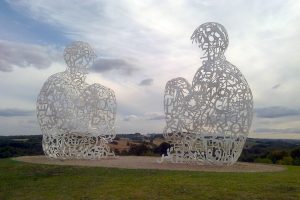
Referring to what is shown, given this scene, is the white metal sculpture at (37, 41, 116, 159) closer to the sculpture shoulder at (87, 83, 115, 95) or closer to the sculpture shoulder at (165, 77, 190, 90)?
the sculpture shoulder at (87, 83, 115, 95)

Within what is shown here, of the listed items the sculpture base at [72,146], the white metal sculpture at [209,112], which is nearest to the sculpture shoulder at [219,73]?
the white metal sculpture at [209,112]

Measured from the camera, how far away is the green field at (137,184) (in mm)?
11094

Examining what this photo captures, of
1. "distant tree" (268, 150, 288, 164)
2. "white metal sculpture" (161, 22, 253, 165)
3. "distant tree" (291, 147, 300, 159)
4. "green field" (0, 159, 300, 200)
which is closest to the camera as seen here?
"green field" (0, 159, 300, 200)

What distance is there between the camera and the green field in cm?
1109

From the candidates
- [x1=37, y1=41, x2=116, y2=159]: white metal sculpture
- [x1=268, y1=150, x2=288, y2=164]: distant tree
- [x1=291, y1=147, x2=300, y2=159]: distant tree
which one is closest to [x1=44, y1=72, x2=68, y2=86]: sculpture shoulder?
[x1=37, y1=41, x2=116, y2=159]: white metal sculpture

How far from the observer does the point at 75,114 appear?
2002 cm

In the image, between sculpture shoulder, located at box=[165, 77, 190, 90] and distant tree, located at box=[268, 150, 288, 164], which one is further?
distant tree, located at box=[268, 150, 288, 164]

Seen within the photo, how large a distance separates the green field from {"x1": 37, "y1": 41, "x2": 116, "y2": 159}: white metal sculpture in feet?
13.7

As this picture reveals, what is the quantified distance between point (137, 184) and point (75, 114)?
8.34 meters

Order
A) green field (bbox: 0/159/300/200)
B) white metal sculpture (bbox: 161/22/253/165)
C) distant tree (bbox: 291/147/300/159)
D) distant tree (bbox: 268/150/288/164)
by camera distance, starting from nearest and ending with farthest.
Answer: green field (bbox: 0/159/300/200)
white metal sculpture (bbox: 161/22/253/165)
distant tree (bbox: 268/150/288/164)
distant tree (bbox: 291/147/300/159)

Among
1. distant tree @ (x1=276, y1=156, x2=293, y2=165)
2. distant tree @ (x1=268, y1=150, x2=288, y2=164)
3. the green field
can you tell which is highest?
distant tree @ (x1=268, y1=150, x2=288, y2=164)

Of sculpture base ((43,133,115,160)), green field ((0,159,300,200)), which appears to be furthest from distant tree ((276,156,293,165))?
sculpture base ((43,133,115,160))

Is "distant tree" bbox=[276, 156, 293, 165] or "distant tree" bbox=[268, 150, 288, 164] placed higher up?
"distant tree" bbox=[268, 150, 288, 164]

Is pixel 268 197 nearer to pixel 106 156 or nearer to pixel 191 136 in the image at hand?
pixel 191 136
